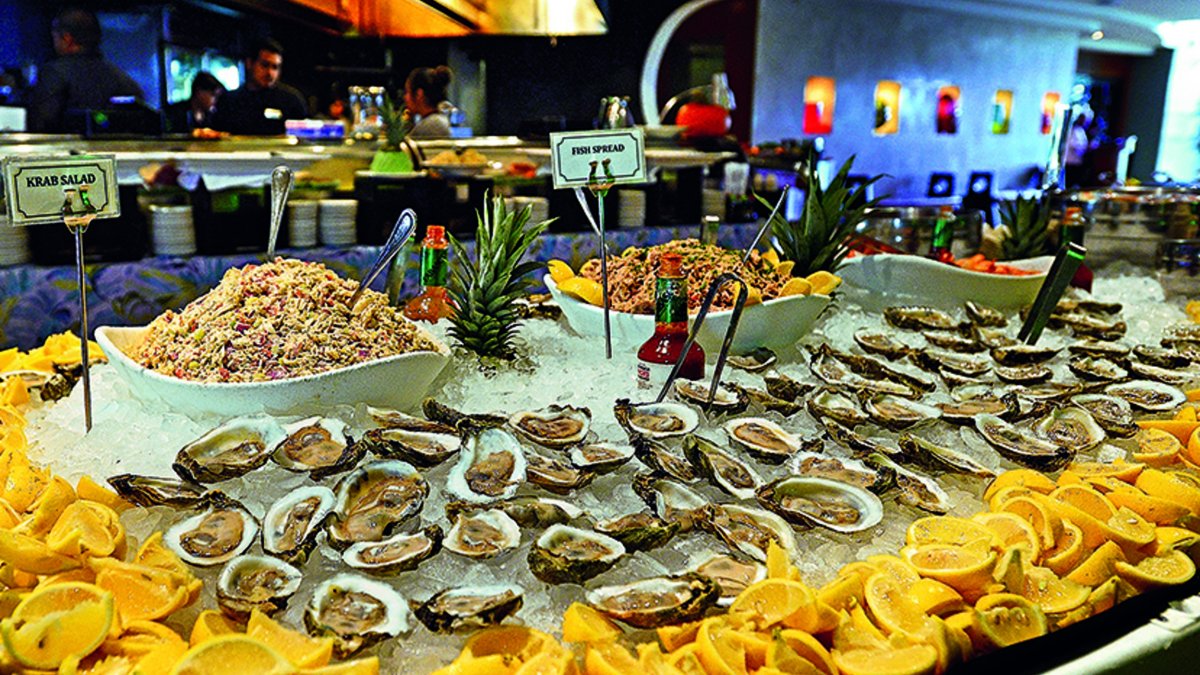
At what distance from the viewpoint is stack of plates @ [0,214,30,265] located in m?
→ 2.66

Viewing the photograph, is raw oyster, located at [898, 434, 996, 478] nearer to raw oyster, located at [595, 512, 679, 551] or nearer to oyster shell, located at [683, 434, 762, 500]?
oyster shell, located at [683, 434, 762, 500]

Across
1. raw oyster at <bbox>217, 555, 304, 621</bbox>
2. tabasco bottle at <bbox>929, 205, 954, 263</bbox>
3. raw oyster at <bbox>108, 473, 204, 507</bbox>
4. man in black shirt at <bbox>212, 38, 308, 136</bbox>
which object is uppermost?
man in black shirt at <bbox>212, 38, 308, 136</bbox>

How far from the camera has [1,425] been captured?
1390mm

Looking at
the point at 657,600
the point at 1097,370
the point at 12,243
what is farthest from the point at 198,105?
the point at 657,600

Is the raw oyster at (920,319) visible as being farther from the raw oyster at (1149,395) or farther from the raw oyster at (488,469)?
the raw oyster at (488,469)

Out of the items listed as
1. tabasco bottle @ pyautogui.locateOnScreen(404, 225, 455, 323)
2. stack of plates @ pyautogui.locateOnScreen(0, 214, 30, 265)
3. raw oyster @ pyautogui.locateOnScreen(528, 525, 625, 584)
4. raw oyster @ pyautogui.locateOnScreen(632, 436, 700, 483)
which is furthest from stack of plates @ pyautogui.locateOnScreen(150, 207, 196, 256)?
raw oyster @ pyautogui.locateOnScreen(528, 525, 625, 584)

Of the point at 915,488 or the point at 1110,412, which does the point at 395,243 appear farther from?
the point at 1110,412

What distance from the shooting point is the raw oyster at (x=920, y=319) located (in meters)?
2.13

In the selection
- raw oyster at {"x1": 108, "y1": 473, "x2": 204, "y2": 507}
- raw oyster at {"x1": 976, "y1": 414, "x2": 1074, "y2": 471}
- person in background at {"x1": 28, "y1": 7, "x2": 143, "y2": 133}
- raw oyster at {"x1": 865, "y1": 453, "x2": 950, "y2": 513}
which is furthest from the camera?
person in background at {"x1": 28, "y1": 7, "x2": 143, "y2": 133}

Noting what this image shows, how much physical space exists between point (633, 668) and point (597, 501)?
1.17 ft

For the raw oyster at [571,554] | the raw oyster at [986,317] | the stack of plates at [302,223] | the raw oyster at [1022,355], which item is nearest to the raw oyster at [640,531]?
the raw oyster at [571,554]

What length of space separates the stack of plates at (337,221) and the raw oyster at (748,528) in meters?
2.53

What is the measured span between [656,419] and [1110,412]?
0.81 m

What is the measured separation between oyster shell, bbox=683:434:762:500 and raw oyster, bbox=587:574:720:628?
0.76ft
